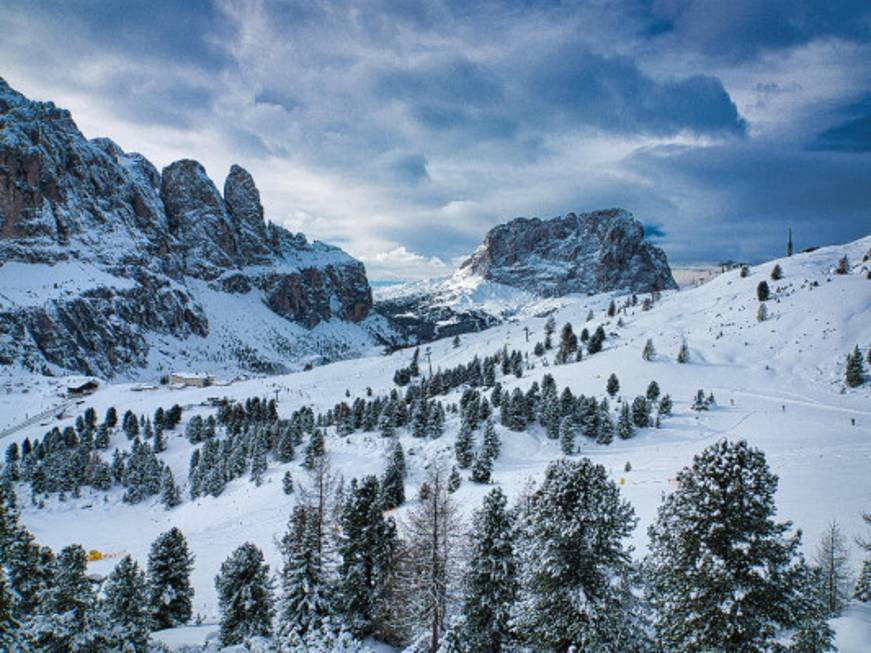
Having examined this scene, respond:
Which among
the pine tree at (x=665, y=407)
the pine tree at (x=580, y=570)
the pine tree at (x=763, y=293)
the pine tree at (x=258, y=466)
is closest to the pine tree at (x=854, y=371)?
the pine tree at (x=665, y=407)

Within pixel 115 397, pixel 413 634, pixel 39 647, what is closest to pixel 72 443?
pixel 115 397

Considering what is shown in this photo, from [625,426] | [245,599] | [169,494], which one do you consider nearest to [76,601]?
[245,599]

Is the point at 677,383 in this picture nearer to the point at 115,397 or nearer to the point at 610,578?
the point at 610,578

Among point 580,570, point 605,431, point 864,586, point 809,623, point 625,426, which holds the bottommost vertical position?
point 864,586

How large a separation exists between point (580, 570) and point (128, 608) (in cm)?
2309

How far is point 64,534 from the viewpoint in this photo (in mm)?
64750

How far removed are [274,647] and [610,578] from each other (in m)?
15.9

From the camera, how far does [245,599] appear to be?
83.7ft

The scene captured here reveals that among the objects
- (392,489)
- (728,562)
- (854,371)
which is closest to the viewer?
(728,562)

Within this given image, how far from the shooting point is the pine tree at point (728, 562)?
41.6ft

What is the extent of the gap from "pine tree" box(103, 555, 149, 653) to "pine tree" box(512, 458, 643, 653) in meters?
18.9

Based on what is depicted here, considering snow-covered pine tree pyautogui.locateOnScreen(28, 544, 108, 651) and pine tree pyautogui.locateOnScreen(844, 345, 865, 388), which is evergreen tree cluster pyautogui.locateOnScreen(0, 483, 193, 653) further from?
pine tree pyautogui.locateOnScreen(844, 345, 865, 388)

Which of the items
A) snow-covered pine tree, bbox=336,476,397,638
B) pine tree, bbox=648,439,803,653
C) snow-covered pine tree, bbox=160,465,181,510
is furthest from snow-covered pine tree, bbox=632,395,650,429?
snow-covered pine tree, bbox=160,465,181,510

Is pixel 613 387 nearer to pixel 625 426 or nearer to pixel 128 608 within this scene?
pixel 625 426
